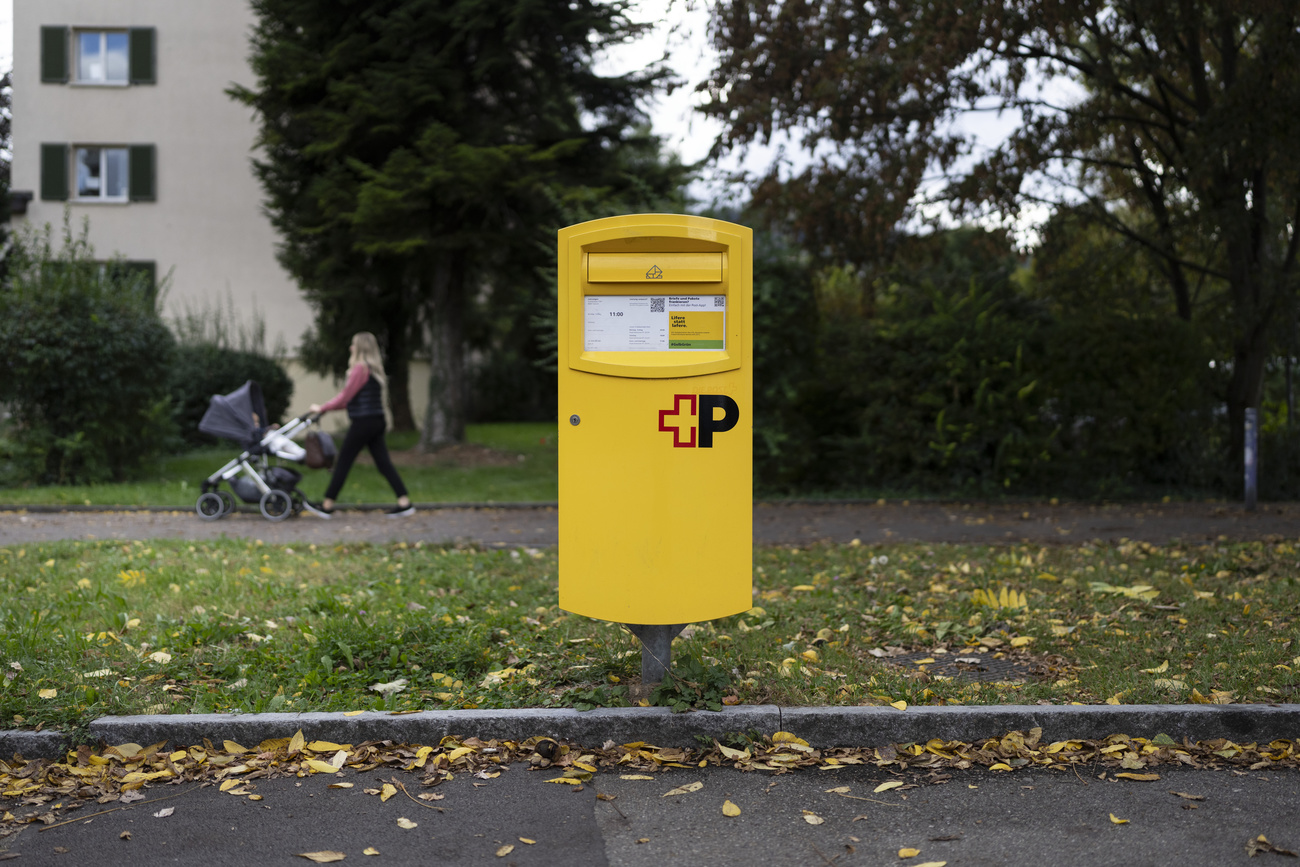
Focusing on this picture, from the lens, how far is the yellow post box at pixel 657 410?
4137 millimetres

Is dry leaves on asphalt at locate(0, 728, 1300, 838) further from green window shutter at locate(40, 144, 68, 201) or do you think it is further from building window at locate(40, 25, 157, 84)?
building window at locate(40, 25, 157, 84)

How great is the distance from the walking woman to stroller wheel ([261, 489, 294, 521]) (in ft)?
1.10

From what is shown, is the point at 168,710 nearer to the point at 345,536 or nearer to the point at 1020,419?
the point at 345,536

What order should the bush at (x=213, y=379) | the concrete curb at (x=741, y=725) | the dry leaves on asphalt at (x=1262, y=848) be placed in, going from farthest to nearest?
the bush at (x=213, y=379) → the concrete curb at (x=741, y=725) → the dry leaves on asphalt at (x=1262, y=848)

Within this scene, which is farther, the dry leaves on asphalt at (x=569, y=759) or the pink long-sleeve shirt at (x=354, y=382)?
the pink long-sleeve shirt at (x=354, y=382)

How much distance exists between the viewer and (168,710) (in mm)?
4223

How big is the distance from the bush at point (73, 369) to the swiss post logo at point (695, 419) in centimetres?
1066

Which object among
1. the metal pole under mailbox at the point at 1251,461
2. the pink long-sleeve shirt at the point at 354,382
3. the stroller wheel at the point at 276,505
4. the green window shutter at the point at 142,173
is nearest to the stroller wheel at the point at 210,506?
the stroller wheel at the point at 276,505

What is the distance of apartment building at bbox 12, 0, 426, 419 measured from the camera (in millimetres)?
23344

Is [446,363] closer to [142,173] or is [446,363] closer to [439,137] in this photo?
[439,137]

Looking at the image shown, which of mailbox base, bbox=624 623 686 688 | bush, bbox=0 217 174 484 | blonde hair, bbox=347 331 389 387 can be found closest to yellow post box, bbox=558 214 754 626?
mailbox base, bbox=624 623 686 688

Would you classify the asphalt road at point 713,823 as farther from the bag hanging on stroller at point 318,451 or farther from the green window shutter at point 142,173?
the green window shutter at point 142,173

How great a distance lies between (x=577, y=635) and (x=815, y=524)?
521 cm

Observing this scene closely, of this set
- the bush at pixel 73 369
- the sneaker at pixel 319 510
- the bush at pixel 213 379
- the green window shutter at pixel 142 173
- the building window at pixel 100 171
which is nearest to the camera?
the sneaker at pixel 319 510
